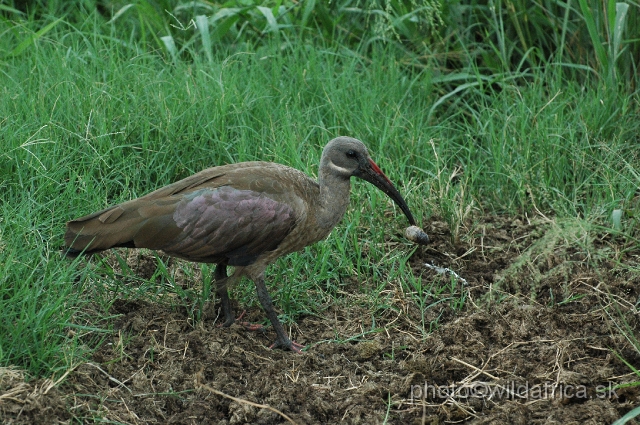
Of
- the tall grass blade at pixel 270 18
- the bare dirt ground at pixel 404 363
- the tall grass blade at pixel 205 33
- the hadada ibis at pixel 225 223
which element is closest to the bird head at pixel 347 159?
the hadada ibis at pixel 225 223

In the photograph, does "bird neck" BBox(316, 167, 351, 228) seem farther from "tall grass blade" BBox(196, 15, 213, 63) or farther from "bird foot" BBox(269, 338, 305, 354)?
"tall grass blade" BBox(196, 15, 213, 63)

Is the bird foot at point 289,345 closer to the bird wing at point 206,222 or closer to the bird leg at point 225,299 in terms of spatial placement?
the bird leg at point 225,299

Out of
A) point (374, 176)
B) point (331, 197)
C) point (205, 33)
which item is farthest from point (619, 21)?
point (205, 33)

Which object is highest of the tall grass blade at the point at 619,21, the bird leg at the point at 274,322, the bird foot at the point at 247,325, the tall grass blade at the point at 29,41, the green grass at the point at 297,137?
the tall grass blade at the point at 619,21

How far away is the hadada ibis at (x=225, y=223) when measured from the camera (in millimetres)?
4199

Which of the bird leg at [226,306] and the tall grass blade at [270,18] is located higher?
the tall grass blade at [270,18]

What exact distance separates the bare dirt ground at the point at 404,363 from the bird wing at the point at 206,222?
0.38 metres

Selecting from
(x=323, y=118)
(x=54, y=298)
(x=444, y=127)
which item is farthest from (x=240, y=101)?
(x=54, y=298)

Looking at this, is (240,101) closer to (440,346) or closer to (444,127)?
(444,127)

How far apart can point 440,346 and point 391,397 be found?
46 centimetres

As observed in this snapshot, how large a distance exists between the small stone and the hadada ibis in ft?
2.14

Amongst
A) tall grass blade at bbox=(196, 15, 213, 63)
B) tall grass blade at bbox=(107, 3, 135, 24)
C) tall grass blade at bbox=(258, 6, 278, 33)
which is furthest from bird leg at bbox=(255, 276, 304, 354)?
tall grass blade at bbox=(107, 3, 135, 24)

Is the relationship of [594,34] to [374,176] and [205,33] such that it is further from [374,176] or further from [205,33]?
[205,33]

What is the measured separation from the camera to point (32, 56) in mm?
5988
